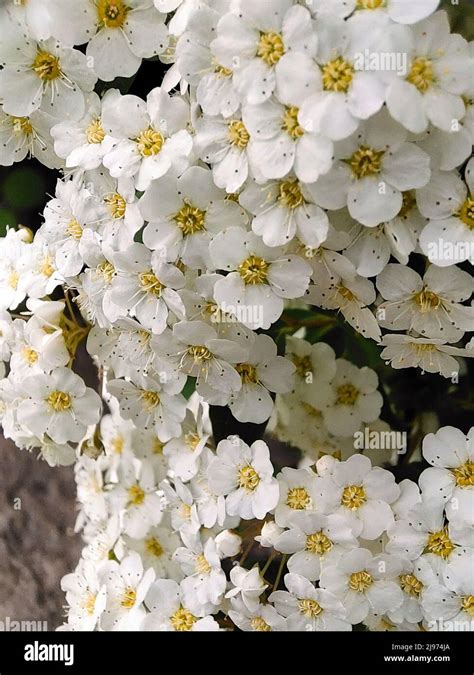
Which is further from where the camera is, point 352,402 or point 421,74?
point 352,402

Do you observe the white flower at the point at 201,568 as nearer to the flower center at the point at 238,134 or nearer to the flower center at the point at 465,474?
the flower center at the point at 465,474

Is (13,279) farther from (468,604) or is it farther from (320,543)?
(468,604)

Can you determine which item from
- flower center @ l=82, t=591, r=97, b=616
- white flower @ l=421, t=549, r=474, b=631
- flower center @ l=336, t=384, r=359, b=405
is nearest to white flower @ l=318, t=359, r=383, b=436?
flower center @ l=336, t=384, r=359, b=405

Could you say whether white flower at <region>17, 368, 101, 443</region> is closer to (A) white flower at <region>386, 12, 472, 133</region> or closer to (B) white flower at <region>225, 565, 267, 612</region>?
(B) white flower at <region>225, 565, 267, 612</region>

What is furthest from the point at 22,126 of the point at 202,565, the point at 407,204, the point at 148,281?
the point at 202,565

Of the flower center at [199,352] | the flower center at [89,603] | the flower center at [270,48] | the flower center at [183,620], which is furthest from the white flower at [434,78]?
the flower center at [89,603]
